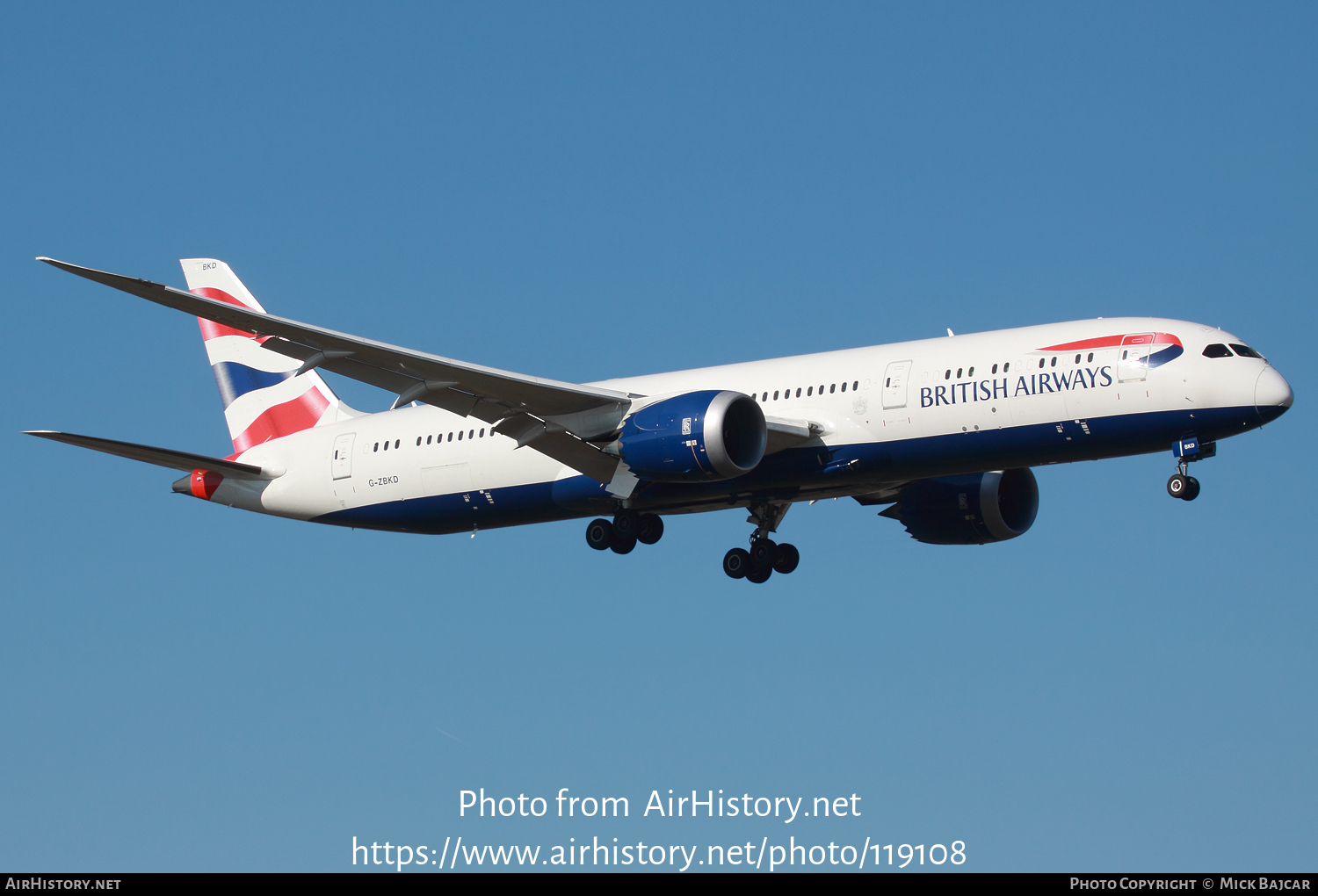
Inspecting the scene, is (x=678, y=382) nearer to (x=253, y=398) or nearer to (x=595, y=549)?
(x=595, y=549)

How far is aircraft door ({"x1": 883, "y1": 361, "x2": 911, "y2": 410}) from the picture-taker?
3225 cm

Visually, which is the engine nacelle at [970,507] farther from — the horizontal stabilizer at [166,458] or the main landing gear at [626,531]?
the horizontal stabilizer at [166,458]

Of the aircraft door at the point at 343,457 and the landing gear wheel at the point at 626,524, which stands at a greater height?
the aircraft door at the point at 343,457

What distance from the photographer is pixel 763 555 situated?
3731 cm

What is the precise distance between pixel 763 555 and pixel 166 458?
13.8 m

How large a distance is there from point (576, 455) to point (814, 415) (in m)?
5.15

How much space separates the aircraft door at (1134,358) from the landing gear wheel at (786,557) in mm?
9502

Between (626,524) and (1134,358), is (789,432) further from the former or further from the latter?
(1134,358)

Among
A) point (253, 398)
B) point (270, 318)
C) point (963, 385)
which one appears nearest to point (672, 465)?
point (963, 385)

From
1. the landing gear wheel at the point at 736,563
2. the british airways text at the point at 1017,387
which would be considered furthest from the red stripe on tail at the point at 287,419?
the british airways text at the point at 1017,387

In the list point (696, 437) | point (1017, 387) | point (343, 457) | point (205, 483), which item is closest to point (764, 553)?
point (696, 437)

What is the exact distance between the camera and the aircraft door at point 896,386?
32.2 meters

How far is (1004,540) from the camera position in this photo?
3838 centimetres

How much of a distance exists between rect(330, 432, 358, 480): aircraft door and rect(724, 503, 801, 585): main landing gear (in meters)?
9.37
